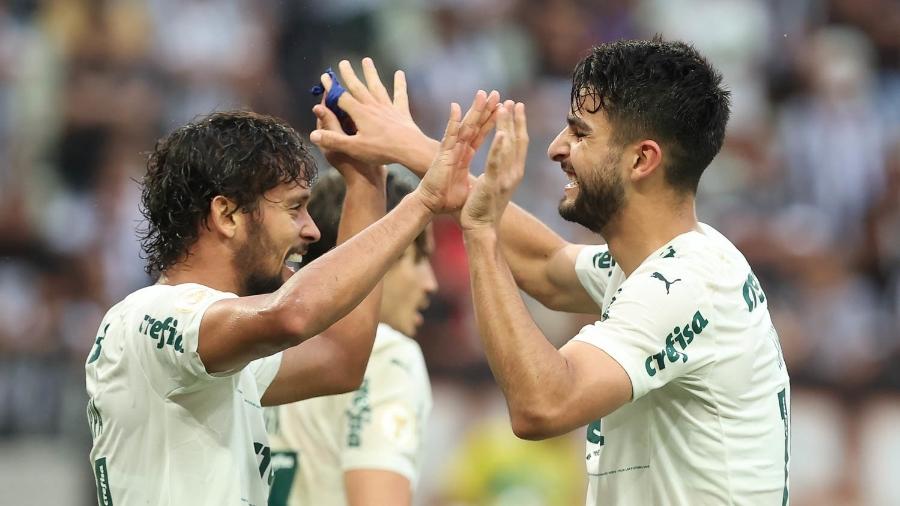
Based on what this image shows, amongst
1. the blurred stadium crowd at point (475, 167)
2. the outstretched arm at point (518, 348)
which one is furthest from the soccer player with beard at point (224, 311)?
the blurred stadium crowd at point (475, 167)

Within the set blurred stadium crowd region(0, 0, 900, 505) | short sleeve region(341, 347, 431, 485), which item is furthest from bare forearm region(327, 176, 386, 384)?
blurred stadium crowd region(0, 0, 900, 505)

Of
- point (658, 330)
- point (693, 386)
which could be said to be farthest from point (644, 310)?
point (693, 386)

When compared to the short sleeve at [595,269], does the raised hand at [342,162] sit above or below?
above

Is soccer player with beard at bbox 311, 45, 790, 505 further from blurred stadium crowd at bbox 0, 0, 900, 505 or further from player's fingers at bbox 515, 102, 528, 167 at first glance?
blurred stadium crowd at bbox 0, 0, 900, 505

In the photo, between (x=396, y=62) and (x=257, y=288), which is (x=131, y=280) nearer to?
(x=396, y=62)

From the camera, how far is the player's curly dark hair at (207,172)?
404 cm

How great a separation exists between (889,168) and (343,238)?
7713mm

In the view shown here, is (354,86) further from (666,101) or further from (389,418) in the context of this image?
(389,418)

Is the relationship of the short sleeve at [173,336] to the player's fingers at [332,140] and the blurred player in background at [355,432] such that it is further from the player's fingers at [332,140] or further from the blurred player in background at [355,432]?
the blurred player in background at [355,432]

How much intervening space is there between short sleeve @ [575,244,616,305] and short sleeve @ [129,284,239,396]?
4.74 ft

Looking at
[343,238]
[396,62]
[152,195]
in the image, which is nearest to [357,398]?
[343,238]

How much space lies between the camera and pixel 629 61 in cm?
412

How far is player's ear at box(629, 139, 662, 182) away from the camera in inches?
A: 160

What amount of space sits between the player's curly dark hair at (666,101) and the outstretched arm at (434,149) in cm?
39
